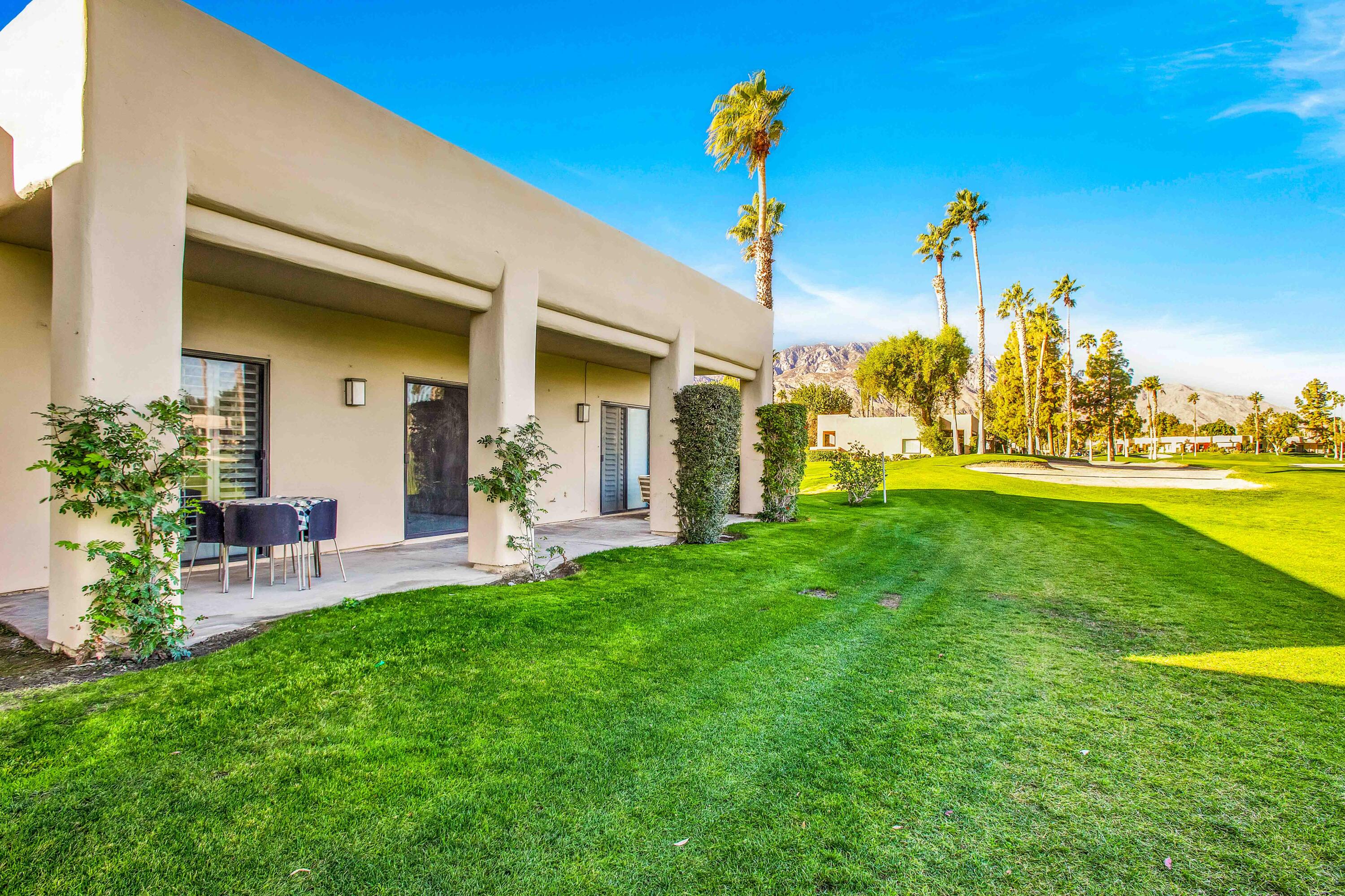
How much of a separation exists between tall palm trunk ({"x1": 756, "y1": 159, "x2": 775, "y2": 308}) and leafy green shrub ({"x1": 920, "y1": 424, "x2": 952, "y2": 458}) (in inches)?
859

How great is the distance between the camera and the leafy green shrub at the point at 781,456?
10641 millimetres

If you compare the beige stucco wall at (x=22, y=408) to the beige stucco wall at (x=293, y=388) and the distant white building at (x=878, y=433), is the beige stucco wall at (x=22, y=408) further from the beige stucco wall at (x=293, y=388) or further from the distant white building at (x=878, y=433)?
the distant white building at (x=878, y=433)

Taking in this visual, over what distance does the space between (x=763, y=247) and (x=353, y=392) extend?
15.2 meters

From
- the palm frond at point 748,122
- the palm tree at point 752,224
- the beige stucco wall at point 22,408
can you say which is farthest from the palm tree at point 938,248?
the beige stucco wall at point 22,408

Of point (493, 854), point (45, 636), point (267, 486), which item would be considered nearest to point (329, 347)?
point (267, 486)

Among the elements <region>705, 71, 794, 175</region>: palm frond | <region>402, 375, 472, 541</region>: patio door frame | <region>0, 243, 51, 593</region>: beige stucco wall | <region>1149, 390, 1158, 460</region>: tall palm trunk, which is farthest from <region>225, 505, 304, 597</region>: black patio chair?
<region>1149, 390, 1158, 460</region>: tall palm trunk

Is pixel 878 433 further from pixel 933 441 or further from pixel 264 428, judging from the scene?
pixel 933 441

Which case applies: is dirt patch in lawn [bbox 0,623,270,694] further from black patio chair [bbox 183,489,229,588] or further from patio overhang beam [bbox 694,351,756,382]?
patio overhang beam [bbox 694,351,756,382]

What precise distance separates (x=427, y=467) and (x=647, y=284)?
415cm

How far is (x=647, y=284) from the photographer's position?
8.39m

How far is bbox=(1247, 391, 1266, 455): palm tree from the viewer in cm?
5658

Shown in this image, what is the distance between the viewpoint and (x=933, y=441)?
37062 mm

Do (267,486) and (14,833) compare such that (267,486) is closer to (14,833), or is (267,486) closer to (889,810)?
(14,833)

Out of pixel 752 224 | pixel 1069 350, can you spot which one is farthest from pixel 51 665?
pixel 1069 350
